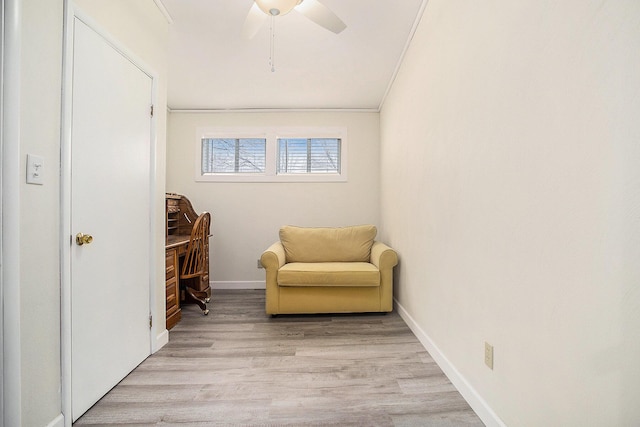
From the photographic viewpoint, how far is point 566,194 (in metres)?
0.98

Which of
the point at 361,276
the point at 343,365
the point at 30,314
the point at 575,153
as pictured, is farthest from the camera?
the point at 361,276

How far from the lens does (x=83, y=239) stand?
153cm

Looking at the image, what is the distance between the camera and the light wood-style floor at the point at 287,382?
5.02 feet

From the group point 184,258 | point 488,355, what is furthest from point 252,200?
point 488,355

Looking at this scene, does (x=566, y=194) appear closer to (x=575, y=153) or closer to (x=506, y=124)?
(x=575, y=153)

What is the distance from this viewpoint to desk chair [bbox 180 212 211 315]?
298cm

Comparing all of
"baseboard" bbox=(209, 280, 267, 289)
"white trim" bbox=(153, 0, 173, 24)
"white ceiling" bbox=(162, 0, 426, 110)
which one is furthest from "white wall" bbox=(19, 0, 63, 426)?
"baseboard" bbox=(209, 280, 267, 289)

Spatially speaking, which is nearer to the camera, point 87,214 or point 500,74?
point 500,74

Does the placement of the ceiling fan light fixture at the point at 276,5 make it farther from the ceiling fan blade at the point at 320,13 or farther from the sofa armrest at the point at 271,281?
the sofa armrest at the point at 271,281

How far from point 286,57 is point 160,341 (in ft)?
9.03

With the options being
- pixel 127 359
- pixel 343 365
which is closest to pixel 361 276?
pixel 343 365

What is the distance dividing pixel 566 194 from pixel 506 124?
47 cm

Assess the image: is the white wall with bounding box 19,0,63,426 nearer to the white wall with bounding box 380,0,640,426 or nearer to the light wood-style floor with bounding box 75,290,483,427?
the light wood-style floor with bounding box 75,290,483,427

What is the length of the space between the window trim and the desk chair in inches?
43.9
